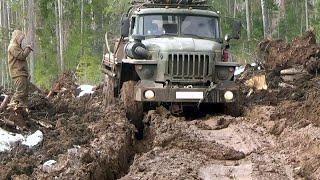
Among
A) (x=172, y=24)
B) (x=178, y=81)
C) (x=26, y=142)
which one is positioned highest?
(x=172, y=24)

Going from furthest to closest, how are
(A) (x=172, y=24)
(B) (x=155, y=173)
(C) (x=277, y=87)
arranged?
(C) (x=277, y=87) → (A) (x=172, y=24) → (B) (x=155, y=173)

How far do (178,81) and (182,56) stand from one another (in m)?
0.51

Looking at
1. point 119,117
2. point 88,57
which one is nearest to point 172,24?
point 119,117

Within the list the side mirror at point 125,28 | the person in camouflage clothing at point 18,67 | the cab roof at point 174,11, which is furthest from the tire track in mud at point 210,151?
the person in camouflage clothing at point 18,67

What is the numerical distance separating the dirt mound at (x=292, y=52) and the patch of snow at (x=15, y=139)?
8.84 m

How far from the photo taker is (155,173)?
715 centimetres

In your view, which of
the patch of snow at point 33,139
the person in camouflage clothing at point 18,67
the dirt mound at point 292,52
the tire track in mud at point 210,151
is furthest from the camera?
the dirt mound at point 292,52

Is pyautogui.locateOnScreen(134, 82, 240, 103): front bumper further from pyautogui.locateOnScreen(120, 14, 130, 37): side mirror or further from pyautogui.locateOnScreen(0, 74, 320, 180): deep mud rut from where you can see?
pyautogui.locateOnScreen(120, 14, 130, 37): side mirror

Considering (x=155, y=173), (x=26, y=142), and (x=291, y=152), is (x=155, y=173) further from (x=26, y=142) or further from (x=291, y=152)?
(x=26, y=142)

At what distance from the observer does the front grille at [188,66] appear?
1173cm

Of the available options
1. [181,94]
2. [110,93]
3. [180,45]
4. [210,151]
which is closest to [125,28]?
[180,45]

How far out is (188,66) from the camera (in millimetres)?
11758

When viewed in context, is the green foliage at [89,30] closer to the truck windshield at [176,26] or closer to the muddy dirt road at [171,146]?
the truck windshield at [176,26]

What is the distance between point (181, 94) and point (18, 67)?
137 inches
